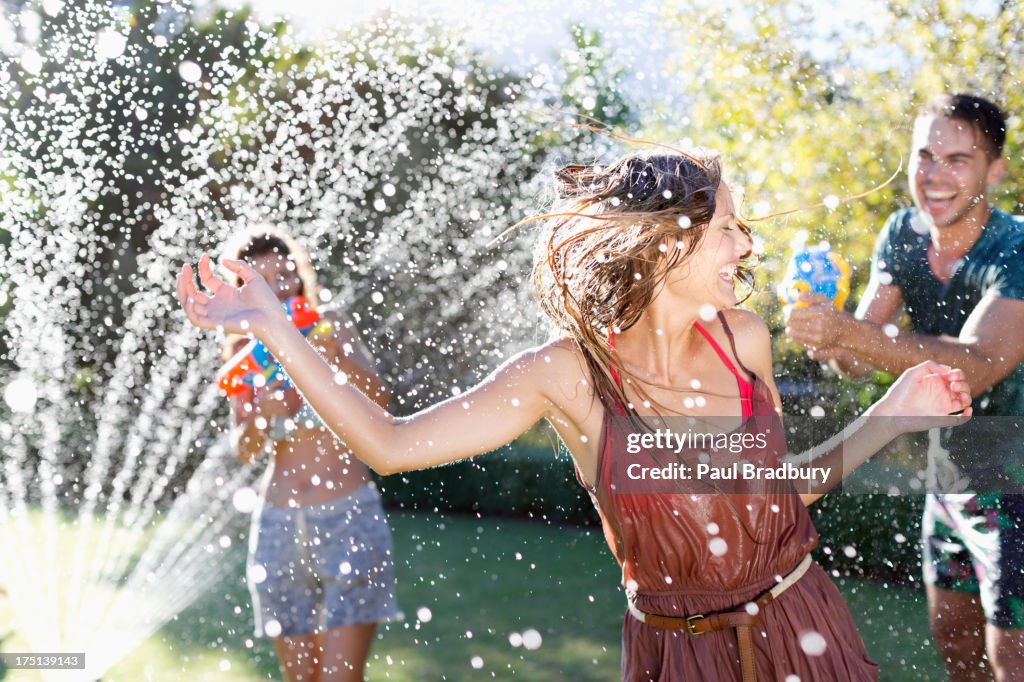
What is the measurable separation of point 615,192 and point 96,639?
4799 millimetres

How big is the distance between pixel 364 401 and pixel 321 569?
139 cm

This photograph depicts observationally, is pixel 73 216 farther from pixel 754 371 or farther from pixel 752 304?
pixel 754 371

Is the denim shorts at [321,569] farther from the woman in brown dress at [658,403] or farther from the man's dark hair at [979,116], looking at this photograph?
the man's dark hair at [979,116]

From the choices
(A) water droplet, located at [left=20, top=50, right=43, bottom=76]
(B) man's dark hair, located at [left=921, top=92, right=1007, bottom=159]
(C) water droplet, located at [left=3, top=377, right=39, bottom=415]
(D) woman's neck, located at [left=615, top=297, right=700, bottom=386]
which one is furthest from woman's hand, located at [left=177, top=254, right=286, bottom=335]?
(A) water droplet, located at [left=20, top=50, right=43, bottom=76]

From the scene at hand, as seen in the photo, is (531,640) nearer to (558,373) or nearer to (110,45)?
(558,373)

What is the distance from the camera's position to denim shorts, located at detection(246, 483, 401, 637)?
3.08 m

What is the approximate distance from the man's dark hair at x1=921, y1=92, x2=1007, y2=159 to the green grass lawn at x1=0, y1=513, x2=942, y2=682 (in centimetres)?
242

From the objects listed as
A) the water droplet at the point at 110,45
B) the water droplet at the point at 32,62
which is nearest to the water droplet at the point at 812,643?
the water droplet at the point at 32,62

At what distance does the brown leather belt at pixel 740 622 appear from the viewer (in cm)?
185

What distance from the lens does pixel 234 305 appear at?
1.83m

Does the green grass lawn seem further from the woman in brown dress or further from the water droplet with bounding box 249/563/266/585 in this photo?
the woman in brown dress

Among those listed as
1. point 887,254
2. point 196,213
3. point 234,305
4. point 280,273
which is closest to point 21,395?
point 196,213

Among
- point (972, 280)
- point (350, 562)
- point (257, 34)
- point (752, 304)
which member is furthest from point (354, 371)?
point (257, 34)

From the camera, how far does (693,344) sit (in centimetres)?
214
